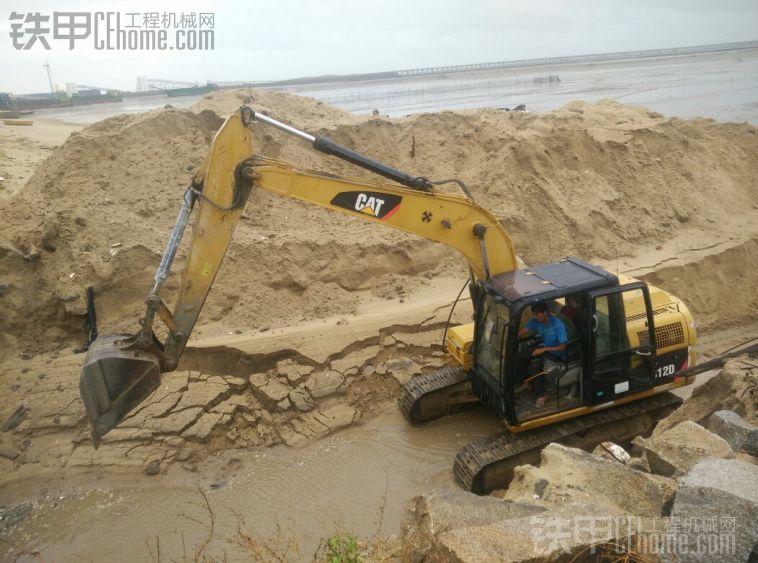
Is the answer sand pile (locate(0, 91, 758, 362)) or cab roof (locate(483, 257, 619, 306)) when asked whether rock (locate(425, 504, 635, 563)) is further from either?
sand pile (locate(0, 91, 758, 362))

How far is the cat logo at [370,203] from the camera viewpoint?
200 inches

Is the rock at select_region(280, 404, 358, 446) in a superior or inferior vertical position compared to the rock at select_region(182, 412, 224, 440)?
inferior

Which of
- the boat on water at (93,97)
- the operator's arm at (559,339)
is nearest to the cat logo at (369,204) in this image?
the operator's arm at (559,339)

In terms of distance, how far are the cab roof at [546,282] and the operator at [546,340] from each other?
14 cm

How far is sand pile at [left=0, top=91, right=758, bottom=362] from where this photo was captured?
26.3 ft

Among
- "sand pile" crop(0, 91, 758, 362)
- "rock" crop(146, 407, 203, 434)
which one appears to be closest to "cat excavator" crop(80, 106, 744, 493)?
"rock" crop(146, 407, 203, 434)

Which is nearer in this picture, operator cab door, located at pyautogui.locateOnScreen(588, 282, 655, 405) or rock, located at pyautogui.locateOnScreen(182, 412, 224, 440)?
operator cab door, located at pyautogui.locateOnScreen(588, 282, 655, 405)

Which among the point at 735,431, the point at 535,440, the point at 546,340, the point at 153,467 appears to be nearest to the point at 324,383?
the point at 153,467

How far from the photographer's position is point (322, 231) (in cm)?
923

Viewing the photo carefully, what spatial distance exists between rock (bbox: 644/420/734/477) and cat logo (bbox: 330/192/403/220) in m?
3.03

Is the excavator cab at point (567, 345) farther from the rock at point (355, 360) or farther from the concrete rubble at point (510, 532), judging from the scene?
the rock at point (355, 360)

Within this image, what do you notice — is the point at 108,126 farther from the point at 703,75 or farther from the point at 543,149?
the point at 703,75

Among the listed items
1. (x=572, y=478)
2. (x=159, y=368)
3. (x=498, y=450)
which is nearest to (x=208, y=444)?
(x=159, y=368)

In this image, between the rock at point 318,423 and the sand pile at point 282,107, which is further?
the sand pile at point 282,107
